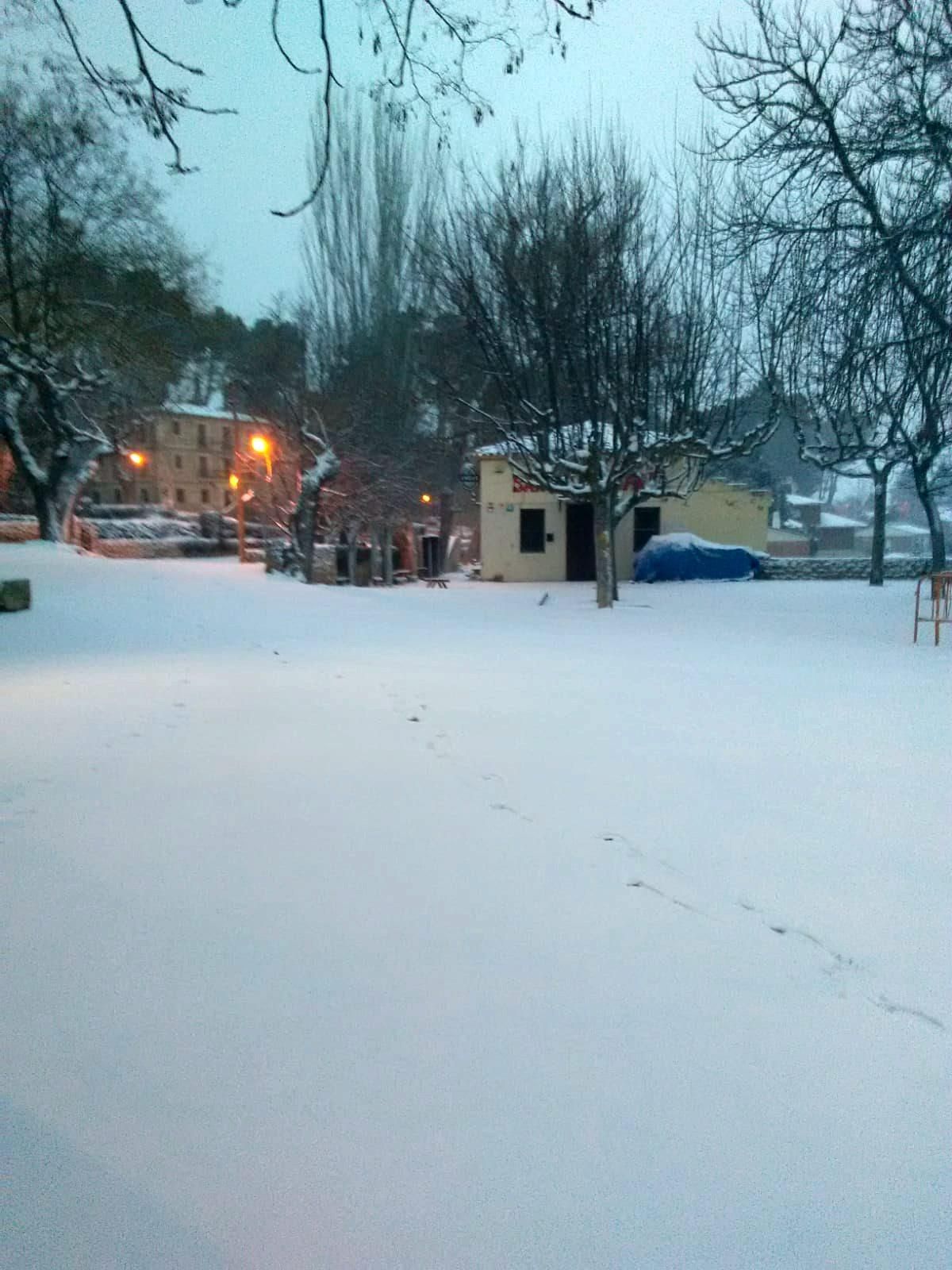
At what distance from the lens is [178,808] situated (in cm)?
418

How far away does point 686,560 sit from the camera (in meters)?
24.2

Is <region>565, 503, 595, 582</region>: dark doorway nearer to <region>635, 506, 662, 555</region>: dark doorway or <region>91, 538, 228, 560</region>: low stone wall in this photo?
<region>635, 506, 662, 555</region>: dark doorway

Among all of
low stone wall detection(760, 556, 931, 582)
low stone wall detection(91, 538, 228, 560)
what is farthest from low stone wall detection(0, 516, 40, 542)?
low stone wall detection(760, 556, 931, 582)

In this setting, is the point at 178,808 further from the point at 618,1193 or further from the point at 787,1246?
the point at 787,1246

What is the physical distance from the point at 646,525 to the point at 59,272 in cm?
1536

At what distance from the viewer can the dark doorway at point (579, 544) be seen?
25.3 m

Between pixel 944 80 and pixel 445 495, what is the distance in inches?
940

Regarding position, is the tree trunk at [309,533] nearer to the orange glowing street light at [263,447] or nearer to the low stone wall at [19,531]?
the orange glowing street light at [263,447]

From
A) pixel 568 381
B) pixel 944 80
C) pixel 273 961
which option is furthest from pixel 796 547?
pixel 273 961

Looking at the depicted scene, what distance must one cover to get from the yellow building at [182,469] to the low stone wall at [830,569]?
26.5 m

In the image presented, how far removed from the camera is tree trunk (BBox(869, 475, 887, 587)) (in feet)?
72.9

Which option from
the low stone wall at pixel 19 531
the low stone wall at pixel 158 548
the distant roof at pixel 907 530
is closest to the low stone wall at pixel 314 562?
the low stone wall at pixel 19 531

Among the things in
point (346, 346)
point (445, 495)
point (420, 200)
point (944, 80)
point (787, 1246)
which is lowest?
point (787, 1246)

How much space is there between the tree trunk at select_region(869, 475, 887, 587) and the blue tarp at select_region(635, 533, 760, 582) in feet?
10.5
